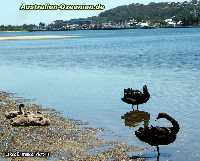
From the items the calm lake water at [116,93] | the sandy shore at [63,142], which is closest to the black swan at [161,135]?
the calm lake water at [116,93]

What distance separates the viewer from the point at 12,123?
25.0m

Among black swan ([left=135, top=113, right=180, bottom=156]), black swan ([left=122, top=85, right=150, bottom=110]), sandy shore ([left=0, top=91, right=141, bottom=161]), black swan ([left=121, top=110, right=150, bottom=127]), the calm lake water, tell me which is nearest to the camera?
black swan ([left=135, top=113, right=180, bottom=156])

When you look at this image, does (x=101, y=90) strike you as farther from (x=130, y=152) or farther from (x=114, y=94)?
(x=130, y=152)

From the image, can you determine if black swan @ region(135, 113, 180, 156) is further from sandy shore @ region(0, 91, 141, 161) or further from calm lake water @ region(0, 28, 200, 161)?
sandy shore @ region(0, 91, 141, 161)

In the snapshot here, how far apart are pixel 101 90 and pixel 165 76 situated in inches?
388

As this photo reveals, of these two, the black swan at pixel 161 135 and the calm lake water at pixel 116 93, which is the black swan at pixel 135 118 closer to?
the calm lake water at pixel 116 93

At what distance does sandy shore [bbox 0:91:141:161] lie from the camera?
1952cm

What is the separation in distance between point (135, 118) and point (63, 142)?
668 centimetres

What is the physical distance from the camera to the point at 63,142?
21.6 metres

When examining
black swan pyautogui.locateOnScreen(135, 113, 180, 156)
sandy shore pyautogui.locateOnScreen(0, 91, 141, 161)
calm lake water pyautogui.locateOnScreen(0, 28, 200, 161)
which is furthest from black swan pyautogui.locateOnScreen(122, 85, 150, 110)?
black swan pyautogui.locateOnScreen(135, 113, 180, 156)

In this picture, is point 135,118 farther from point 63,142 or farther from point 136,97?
point 63,142

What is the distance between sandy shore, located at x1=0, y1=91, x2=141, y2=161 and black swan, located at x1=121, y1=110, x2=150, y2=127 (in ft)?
7.39

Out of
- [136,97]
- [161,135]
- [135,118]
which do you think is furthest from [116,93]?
[161,135]

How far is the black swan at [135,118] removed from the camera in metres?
26.0
